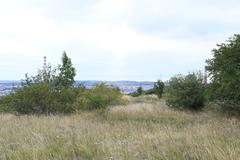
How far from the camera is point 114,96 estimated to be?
39188 millimetres

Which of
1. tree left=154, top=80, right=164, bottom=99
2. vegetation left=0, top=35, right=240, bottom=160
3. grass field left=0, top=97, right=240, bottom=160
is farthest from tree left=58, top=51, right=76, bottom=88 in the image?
tree left=154, top=80, right=164, bottom=99

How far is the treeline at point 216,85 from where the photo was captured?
20828mm

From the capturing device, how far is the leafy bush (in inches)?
974

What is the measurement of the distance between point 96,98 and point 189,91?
613cm

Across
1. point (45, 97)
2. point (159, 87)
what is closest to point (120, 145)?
point (45, 97)

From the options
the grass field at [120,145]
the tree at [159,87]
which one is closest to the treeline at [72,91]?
the grass field at [120,145]

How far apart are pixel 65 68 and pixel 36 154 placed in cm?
2277

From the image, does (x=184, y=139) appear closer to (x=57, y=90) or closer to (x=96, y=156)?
(x=96, y=156)

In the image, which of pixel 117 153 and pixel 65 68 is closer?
pixel 117 153

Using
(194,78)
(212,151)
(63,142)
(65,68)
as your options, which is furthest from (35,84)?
(212,151)

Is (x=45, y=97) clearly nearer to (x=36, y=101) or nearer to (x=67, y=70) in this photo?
(x=36, y=101)

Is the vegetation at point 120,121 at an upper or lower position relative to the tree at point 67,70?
lower

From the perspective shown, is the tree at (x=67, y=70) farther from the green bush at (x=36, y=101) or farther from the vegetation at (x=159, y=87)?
the vegetation at (x=159, y=87)

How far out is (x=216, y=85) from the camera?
2245cm
